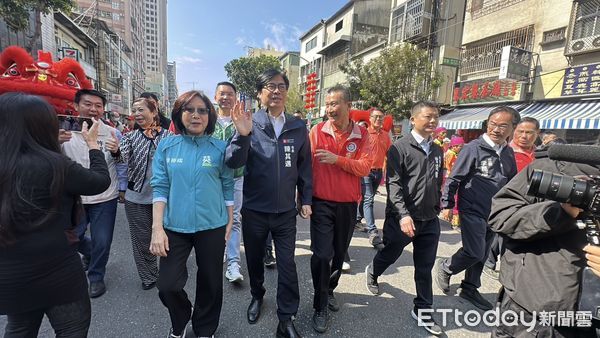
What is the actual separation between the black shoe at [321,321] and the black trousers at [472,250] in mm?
1567

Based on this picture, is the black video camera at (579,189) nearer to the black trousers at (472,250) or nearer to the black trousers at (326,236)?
the black trousers at (326,236)

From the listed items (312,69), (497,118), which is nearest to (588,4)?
(497,118)

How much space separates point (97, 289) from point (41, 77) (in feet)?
7.26

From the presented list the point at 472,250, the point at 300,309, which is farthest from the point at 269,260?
the point at 472,250

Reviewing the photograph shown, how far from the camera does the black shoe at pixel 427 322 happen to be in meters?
2.65

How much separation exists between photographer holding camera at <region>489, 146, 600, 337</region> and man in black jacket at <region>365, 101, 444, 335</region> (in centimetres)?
108

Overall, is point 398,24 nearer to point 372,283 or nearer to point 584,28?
point 584,28

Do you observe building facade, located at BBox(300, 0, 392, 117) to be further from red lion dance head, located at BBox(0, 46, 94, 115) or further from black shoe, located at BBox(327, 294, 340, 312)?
black shoe, located at BBox(327, 294, 340, 312)

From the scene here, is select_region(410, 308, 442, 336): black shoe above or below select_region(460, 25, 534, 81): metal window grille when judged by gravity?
below

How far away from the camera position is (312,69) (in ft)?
109

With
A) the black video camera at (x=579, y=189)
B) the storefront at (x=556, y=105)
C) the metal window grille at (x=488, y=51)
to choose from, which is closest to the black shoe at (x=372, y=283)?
the black video camera at (x=579, y=189)

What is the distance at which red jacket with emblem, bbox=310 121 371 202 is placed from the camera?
270cm

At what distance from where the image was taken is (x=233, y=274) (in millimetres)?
3320

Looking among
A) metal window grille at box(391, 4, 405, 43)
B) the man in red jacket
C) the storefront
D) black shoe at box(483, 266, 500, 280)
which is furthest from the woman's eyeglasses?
metal window grille at box(391, 4, 405, 43)
